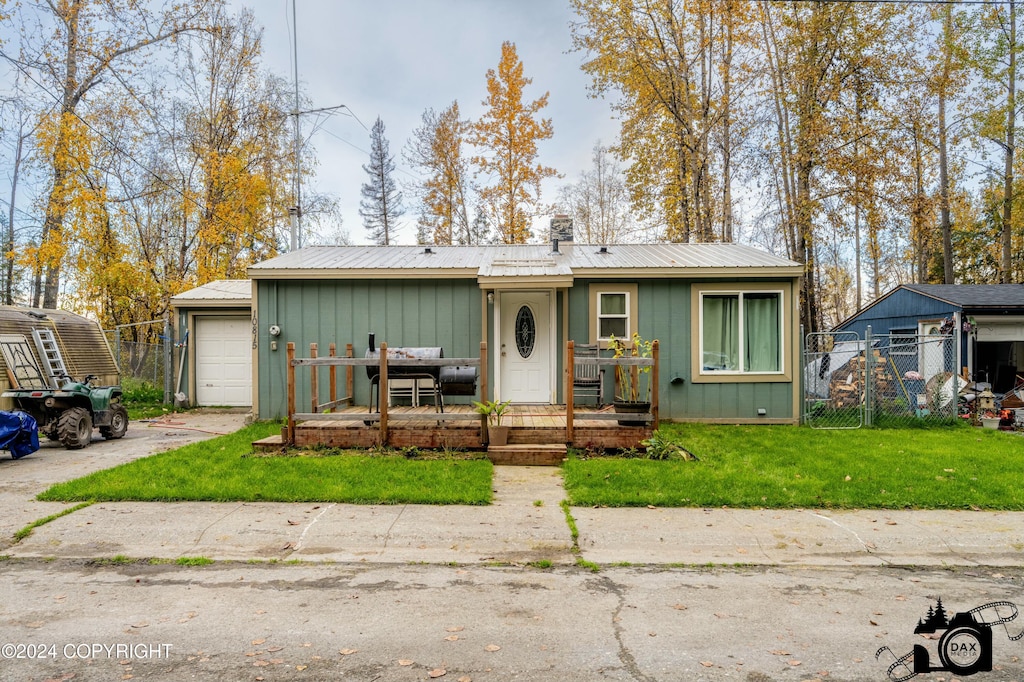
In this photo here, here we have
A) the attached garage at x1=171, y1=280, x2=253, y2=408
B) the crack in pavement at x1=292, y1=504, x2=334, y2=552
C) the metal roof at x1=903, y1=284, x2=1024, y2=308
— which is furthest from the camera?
the attached garage at x1=171, y1=280, x2=253, y2=408

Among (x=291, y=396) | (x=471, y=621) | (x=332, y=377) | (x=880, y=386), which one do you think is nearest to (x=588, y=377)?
(x=332, y=377)

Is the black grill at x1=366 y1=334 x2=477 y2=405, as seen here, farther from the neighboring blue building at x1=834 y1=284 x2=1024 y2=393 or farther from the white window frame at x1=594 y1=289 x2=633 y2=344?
the neighboring blue building at x1=834 y1=284 x2=1024 y2=393

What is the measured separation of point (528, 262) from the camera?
393 inches

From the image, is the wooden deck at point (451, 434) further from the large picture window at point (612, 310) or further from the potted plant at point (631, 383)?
the large picture window at point (612, 310)

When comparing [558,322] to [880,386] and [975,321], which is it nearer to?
[880,386]

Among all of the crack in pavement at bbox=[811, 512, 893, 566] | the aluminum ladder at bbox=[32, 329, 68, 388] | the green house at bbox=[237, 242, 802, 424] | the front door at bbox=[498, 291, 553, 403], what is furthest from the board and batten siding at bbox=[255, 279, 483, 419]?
the crack in pavement at bbox=[811, 512, 893, 566]

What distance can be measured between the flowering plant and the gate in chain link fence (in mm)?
3161

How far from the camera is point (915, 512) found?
5.12 meters

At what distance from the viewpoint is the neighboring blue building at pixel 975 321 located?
1166 cm

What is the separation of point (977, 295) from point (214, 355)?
Answer: 16.9 m

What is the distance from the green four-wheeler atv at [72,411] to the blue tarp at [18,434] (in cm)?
59

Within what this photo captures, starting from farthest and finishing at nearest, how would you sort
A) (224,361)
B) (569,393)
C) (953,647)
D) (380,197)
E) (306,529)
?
(380,197) → (224,361) → (569,393) → (306,529) → (953,647)

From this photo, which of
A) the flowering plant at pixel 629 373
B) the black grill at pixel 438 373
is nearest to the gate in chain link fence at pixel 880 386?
the flowering plant at pixel 629 373

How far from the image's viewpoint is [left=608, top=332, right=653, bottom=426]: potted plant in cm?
722
